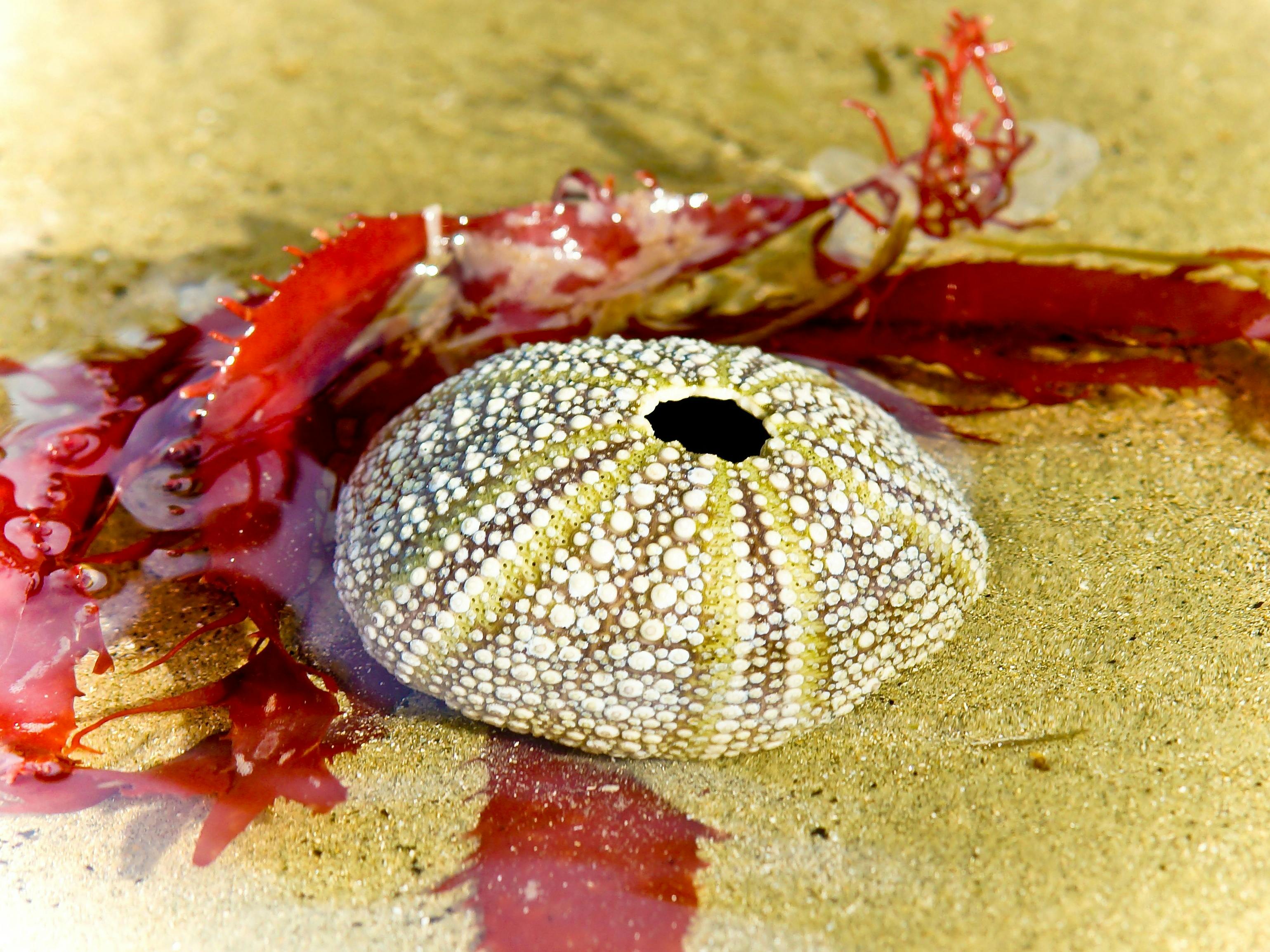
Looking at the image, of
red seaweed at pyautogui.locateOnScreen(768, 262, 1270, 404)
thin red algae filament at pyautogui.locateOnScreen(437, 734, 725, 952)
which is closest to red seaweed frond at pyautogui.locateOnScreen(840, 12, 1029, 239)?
red seaweed at pyautogui.locateOnScreen(768, 262, 1270, 404)

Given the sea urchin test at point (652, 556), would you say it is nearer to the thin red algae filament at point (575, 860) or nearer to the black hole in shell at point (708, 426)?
the black hole in shell at point (708, 426)

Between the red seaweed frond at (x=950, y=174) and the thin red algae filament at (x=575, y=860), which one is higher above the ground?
the red seaweed frond at (x=950, y=174)

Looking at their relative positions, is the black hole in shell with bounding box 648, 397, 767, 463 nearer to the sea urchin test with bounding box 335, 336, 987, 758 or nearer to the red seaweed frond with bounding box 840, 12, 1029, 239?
the sea urchin test with bounding box 335, 336, 987, 758

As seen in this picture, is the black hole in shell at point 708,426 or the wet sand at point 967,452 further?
the black hole in shell at point 708,426

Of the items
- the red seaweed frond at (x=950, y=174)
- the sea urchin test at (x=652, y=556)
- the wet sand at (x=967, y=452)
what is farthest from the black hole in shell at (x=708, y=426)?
the red seaweed frond at (x=950, y=174)

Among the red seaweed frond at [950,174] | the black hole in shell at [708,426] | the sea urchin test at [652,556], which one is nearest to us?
the sea urchin test at [652,556]

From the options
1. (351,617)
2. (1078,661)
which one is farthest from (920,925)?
(351,617)

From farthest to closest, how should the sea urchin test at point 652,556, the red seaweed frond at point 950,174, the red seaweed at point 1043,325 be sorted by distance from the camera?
the red seaweed frond at point 950,174 < the red seaweed at point 1043,325 < the sea urchin test at point 652,556
